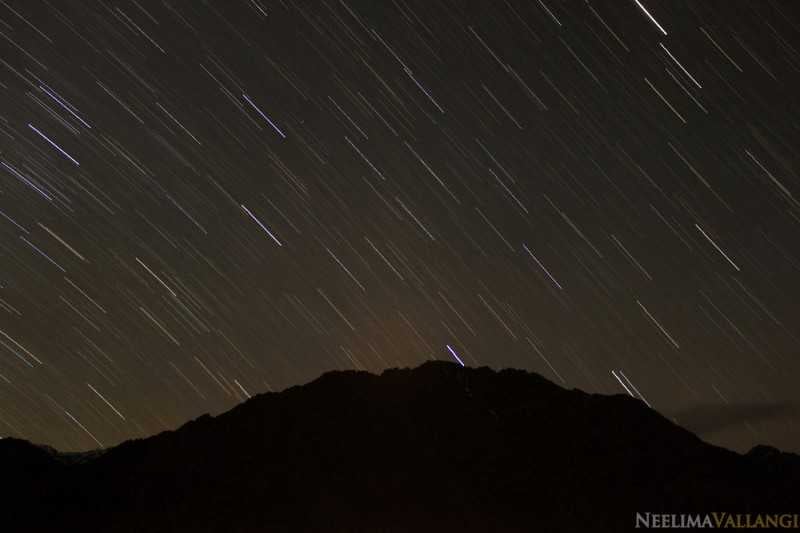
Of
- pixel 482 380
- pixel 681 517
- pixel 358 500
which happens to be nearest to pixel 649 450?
pixel 681 517

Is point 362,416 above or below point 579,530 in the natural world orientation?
below

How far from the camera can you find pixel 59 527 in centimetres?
5978

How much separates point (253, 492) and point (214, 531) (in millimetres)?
5750

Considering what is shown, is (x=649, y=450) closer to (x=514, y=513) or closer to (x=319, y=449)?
(x=514, y=513)

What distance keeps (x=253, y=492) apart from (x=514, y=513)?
17.2 m

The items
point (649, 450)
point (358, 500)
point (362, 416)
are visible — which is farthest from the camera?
point (362, 416)

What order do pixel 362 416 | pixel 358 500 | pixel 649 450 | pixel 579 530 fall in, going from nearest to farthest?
pixel 579 530, pixel 358 500, pixel 649 450, pixel 362 416

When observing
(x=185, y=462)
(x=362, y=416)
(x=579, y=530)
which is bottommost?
(x=185, y=462)

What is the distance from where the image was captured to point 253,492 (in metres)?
60.8

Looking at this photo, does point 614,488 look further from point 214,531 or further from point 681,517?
point 214,531

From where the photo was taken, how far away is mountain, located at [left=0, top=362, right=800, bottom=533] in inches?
2224

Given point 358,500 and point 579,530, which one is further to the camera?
point 358,500

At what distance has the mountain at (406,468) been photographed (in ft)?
185

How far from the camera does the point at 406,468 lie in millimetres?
62719
